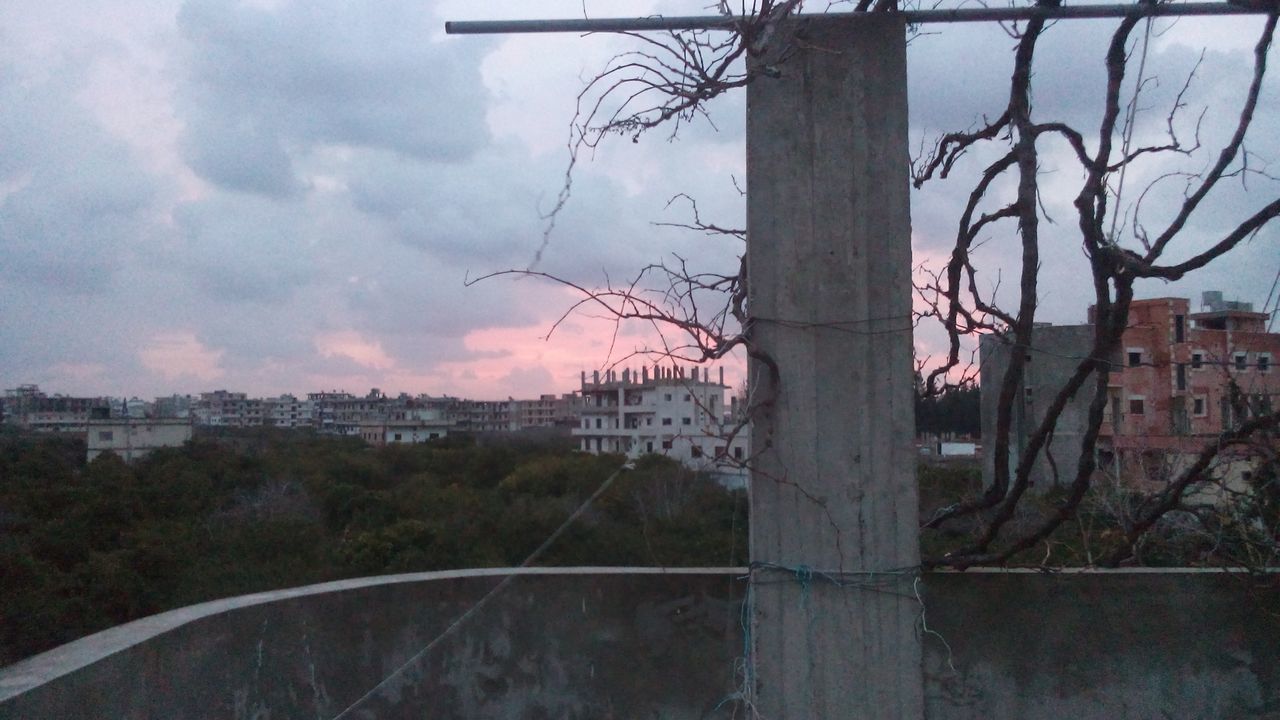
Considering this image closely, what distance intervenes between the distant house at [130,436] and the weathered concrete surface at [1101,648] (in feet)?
88.0

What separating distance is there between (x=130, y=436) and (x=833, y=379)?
32.9 m

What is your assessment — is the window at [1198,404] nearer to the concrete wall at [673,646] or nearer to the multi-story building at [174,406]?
the concrete wall at [673,646]

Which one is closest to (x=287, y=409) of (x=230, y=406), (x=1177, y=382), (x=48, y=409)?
(x=230, y=406)

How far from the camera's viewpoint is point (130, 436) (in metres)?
31.2

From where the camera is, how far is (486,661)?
425 centimetres

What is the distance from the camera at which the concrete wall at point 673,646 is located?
158 inches

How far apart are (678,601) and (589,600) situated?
393 mm

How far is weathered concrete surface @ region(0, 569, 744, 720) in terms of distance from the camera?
13.1 ft

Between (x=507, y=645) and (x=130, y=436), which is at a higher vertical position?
(x=130, y=436)

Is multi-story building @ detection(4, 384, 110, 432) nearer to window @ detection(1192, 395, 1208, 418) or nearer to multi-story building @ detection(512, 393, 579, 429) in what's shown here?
multi-story building @ detection(512, 393, 579, 429)

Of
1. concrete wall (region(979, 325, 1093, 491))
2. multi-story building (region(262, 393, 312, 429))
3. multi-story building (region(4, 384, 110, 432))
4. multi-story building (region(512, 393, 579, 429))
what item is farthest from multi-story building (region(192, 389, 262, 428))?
concrete wall (region(979, 325, 1093, 491))

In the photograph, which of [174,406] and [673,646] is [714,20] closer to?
[673,646]

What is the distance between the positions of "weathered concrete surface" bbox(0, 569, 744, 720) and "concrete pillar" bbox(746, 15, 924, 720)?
1.23m

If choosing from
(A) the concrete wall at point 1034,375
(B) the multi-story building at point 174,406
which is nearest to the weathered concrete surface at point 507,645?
(A) the concrete wall at point 1034,375
